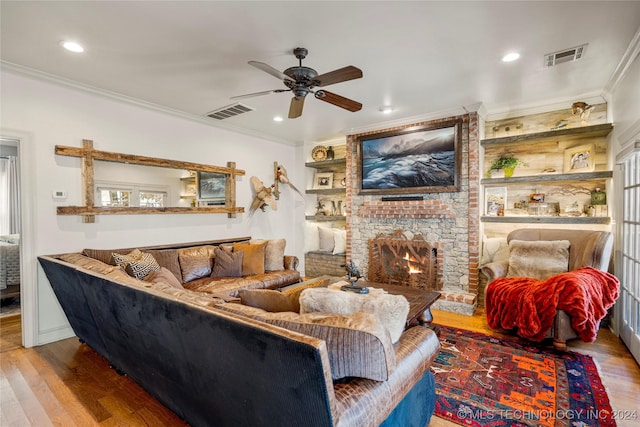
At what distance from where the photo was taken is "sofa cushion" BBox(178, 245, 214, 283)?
3730 millimetres

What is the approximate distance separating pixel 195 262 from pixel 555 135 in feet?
15.3

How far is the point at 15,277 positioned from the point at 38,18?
3.52 m

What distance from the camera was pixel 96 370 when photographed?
2.48 meters

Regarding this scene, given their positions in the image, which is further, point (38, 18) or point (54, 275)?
point (54, 275)

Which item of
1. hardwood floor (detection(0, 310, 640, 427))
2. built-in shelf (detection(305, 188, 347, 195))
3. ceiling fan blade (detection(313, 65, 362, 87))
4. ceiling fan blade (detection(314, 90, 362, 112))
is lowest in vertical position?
hardwood floor (detection(0, 310, 640, 427))

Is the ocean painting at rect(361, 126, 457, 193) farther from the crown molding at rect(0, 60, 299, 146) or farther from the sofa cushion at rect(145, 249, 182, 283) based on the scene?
the sofa cushion at rect(145, 249, 182, 283)

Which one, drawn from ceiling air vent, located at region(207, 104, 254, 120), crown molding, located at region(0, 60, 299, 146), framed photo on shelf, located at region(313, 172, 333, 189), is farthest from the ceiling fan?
framed photo on shelf, located at region(313, 172, 333, 189)

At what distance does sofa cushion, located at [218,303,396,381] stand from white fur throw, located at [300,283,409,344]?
8.2 inches

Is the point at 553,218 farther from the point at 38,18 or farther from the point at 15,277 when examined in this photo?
the point at 15,277

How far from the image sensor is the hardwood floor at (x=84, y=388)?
192cm

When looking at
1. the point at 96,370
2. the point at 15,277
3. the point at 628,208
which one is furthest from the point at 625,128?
the point at 15,277

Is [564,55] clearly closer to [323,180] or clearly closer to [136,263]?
[323,180]

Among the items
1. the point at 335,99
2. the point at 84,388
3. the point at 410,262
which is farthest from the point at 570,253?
the point at 84,388

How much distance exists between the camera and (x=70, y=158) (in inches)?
126
